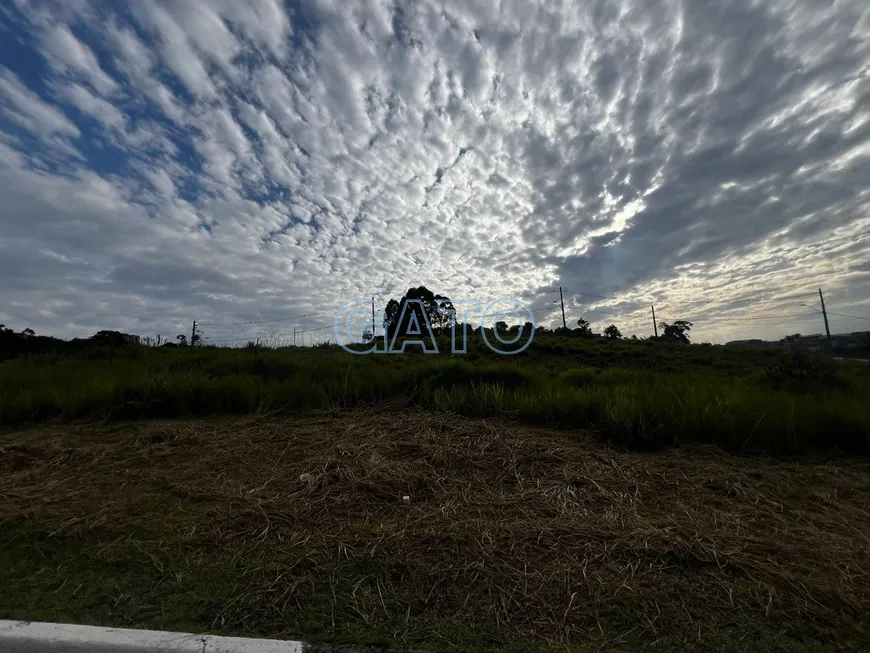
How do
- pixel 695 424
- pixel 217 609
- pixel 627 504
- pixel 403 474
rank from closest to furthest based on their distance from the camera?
pixel 217 609, pixel 627 504, pixel 403 474, pixel 695 424

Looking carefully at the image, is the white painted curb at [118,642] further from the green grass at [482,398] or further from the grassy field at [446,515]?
the green grass at [482,398]

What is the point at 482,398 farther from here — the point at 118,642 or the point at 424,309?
the point at 424,309

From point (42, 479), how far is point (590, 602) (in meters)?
4.58

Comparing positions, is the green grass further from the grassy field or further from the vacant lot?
the vacant lot

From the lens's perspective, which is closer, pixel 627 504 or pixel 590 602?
pixel 590 602

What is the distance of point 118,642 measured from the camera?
187cm

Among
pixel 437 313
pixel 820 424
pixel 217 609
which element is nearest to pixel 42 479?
pixel 217 609

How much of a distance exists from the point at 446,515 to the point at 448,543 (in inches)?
14.2

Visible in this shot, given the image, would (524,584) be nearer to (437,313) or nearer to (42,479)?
(42,479)

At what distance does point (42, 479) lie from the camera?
379 centimetres

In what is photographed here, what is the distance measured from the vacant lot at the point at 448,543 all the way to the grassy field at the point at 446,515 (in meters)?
0.01

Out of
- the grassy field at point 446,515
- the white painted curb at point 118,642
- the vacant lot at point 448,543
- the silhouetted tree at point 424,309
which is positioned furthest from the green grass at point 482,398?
the silhouetted tree at point 424,309

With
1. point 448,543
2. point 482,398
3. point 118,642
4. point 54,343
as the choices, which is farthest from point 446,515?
point 54,343

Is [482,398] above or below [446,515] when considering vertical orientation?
above
